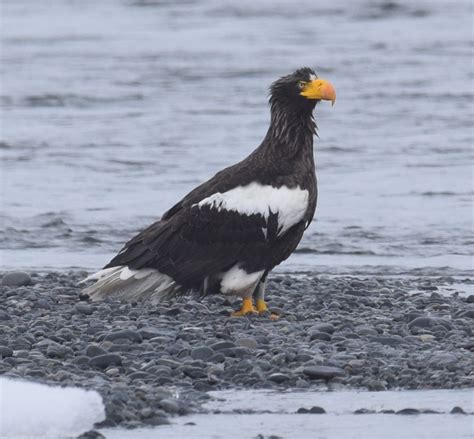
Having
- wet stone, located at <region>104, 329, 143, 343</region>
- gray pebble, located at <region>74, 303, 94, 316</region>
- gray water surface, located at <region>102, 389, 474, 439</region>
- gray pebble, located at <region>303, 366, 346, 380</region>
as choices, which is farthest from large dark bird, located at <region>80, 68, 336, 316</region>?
gray water surface, located at <region>102, 389, 474, 439</region>

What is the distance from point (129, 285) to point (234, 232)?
2.30ft

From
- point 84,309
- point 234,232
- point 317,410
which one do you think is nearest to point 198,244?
point 234,232

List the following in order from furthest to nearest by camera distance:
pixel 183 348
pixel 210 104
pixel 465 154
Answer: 1. pixel 210 104
2. pixel 465 154
3. pixel 183 348

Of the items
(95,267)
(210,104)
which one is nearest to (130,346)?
(95,267)

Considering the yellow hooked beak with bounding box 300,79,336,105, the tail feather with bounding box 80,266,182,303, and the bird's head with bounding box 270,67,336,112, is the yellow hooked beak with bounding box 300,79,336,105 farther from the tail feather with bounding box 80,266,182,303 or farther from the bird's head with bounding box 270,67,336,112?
the tail feather with bounding box 80,266,182,303

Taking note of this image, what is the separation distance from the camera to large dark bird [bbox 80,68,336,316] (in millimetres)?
8086

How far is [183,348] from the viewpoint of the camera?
699cm

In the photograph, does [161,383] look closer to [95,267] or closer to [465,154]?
[95,267]

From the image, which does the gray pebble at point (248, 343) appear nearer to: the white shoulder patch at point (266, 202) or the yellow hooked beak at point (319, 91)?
the white shoulder patch at point (266, 202)

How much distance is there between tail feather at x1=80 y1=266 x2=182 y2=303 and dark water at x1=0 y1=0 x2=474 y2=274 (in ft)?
8.46

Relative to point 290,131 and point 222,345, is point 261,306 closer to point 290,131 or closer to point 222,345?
point 290,131

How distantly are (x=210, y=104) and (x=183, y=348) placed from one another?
14894mm

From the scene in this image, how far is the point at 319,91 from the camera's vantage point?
332 inches

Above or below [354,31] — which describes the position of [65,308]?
below
